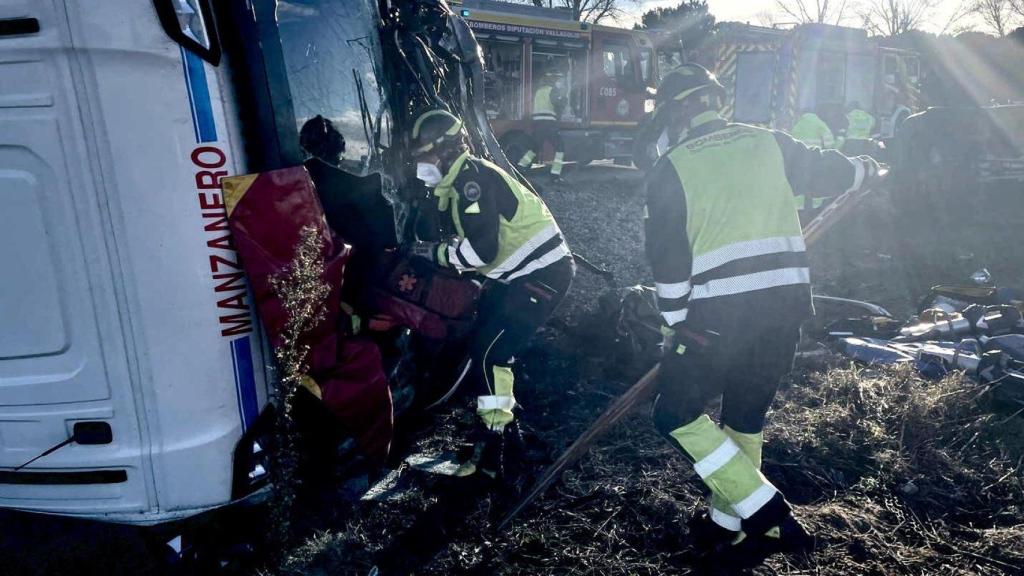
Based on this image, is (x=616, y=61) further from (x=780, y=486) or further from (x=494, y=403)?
(x=780, y=486)

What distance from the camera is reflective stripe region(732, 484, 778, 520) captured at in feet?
8.66

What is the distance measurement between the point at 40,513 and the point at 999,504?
384cm

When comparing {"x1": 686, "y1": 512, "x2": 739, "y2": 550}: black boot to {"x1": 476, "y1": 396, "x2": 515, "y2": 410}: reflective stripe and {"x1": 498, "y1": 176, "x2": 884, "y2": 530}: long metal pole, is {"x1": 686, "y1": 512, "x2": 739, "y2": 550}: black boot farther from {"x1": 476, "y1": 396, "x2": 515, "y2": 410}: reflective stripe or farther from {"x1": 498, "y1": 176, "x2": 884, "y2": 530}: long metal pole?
{"x1": 476, "y1": 396, "x2": 515, "y2": 410}: reflective stripe

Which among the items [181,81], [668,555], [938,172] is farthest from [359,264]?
[938,172]

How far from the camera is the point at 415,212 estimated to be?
3.80 metres

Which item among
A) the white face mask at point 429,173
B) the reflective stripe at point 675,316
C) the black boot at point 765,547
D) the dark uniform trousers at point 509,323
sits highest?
the white face mask at point 429,173

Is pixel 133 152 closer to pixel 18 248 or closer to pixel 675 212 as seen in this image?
pixel 18 248

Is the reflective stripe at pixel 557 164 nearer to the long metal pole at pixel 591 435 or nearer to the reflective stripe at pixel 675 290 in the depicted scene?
the long metal pole at pixel 591 435

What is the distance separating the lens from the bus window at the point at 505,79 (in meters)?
12.7

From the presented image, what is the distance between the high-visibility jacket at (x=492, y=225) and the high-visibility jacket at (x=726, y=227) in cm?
90

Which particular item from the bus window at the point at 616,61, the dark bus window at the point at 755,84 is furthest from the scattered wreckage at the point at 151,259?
the dark bus window at the point at 755,84

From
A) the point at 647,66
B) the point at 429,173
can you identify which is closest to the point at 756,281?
the point at 429,173

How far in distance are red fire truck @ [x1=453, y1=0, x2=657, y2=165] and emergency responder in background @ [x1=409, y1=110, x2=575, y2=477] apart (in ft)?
30.0

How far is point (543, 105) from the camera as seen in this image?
13227 millimetres
